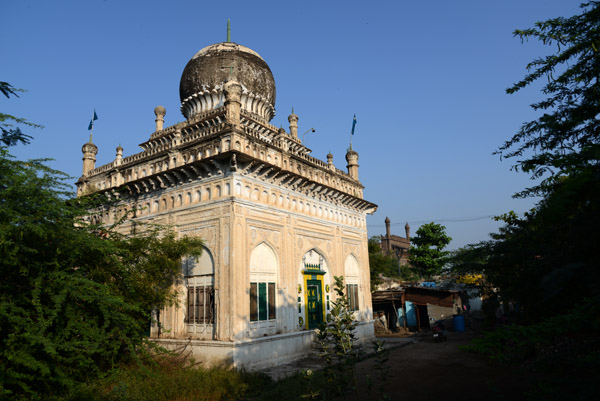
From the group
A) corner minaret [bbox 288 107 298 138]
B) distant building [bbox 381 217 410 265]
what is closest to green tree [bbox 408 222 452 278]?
distant building [bbox 381 217 410 265]

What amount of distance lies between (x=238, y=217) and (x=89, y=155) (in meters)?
10.7

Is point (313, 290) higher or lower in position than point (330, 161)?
lower

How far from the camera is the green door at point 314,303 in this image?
15.9 metres

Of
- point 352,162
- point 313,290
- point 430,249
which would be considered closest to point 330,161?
point 352,162

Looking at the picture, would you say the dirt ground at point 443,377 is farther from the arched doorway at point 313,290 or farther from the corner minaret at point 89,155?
the corner minaret at point 89,155

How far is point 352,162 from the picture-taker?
2139 cm

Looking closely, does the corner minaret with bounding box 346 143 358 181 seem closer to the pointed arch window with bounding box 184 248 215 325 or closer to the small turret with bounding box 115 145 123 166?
the pointed arch window with bounding box 184 248 215 325

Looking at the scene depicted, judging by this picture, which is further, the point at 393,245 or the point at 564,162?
the point at 393,245

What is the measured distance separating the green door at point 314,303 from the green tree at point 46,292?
7.05m

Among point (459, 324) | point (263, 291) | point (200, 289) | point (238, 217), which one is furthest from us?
point (459, 324)

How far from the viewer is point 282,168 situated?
15.0 m

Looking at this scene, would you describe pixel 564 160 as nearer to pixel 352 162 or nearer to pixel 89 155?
pixel 352 162

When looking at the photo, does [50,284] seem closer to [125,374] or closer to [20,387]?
[20,387]

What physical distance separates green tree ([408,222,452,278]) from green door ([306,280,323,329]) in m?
30.2
